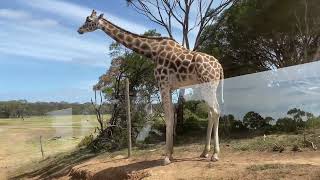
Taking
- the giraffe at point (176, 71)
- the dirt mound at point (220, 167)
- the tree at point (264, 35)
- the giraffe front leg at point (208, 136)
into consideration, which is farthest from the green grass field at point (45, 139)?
the giraffe front leg at point (208, 136)

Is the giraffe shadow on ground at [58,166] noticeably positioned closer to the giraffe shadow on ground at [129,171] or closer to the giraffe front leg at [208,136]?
the giraffe shadow on ground at [129,171]

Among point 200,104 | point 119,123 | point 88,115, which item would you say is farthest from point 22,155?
point 200,104

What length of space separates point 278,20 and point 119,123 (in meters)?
6.43

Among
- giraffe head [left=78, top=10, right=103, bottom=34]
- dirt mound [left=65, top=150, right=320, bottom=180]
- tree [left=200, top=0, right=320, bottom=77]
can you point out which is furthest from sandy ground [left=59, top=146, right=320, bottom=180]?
tree [left=200, top=0, right=320, bottom=77]

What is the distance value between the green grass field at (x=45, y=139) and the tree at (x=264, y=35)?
5274 millimetres

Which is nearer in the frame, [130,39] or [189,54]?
[189,54]

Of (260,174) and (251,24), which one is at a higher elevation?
(251,24)

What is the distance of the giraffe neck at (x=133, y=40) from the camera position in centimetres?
1234

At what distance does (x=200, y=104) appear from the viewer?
18.8 m

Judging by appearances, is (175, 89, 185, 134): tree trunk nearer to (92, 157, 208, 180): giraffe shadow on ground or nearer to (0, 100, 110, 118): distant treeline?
(0, 100, 110, 118): distant treeline

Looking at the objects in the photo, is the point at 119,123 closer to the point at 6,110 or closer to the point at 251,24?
the point at 251,24

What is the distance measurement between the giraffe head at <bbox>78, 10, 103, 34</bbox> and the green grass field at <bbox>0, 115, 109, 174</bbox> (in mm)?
6238

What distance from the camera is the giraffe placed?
37.9 feet

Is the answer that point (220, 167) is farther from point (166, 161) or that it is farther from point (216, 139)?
point (166, 161)
